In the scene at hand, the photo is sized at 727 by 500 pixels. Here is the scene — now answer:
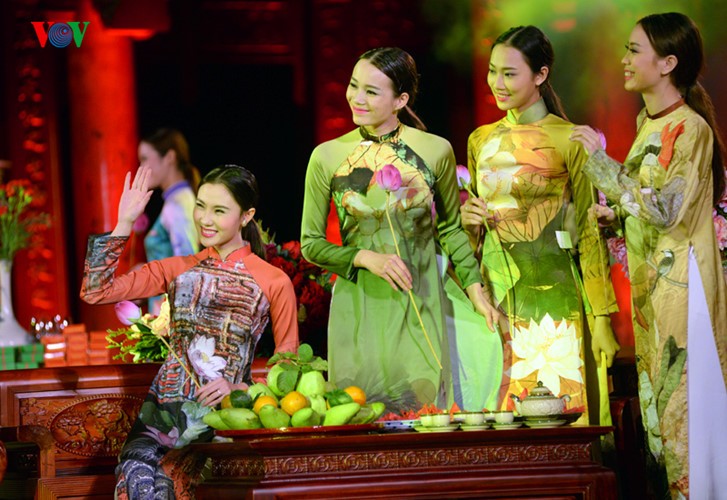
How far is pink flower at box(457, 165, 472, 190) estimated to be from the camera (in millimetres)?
4245

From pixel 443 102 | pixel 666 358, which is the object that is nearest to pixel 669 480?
pixel 666 358

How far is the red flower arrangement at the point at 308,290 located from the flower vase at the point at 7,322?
197cm

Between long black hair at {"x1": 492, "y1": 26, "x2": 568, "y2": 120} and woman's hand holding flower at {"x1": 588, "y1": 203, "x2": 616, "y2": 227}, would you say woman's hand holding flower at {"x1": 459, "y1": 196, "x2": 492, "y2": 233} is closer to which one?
woman's hand holding flower at {"x1": 588, "y1": 203, "x2": 616, "y2": 227}

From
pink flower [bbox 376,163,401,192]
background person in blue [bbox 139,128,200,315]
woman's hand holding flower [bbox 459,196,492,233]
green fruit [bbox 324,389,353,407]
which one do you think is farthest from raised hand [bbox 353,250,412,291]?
background person in blue [bbox 139,128,200,315]

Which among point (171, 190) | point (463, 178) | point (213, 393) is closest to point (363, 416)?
point (213, 393)

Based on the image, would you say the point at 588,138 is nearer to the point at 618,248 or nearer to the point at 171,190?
the point at 618,248

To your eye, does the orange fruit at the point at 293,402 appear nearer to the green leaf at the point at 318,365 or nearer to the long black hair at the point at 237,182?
the green leaf at the point at 318,365

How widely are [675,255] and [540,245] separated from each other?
1.44 feet

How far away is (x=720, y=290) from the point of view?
3805 mm

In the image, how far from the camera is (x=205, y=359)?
3701 mm

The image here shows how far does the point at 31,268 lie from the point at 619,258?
3721 millimetres

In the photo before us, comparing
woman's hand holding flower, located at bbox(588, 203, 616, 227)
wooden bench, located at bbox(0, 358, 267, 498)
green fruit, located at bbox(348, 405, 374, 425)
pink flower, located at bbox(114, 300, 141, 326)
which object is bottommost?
wooden bench, located at bbox(0, 358, 267, 498)

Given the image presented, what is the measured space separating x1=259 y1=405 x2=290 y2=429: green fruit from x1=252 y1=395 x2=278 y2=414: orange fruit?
60 mm

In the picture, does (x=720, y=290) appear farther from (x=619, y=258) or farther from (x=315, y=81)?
(x=315, y=81)
